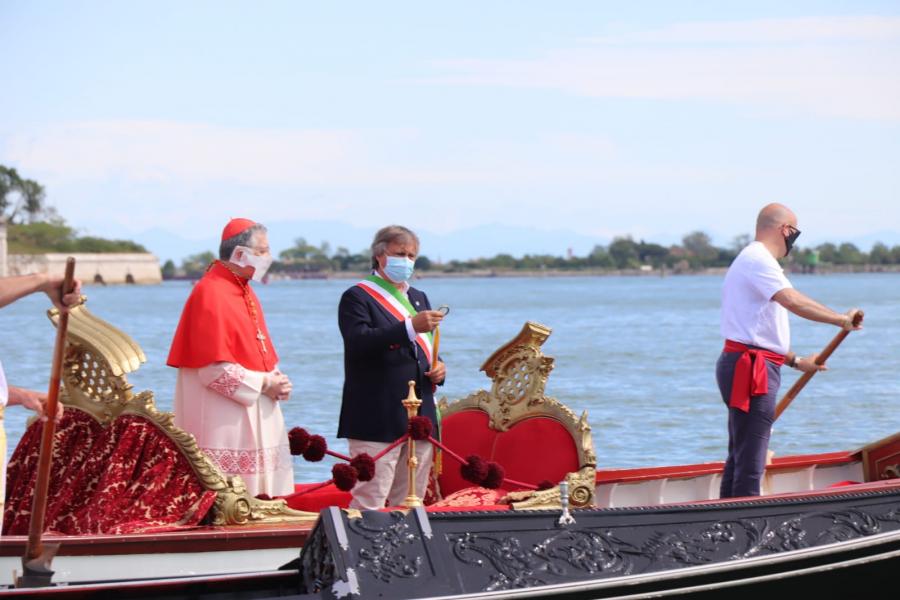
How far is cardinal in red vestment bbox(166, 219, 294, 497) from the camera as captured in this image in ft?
20.2

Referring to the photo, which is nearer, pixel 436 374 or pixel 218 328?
pixel 218 328

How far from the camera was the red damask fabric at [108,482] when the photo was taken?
19.5 ft

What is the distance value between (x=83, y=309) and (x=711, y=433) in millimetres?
12021

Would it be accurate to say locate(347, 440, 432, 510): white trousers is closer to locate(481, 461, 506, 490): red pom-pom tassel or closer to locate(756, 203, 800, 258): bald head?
locate(481, 461, 506, 490): red pom-pom tassel

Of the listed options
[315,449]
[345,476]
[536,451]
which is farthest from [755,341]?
[315,449]

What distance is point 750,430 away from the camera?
248 inches

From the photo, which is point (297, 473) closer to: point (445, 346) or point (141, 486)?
point (141, 486)

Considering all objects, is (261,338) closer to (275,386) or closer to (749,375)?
(275,386)

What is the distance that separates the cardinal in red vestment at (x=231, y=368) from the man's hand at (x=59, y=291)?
56.1 inches

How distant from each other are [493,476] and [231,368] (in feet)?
3.68

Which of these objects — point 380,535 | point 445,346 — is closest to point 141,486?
point 380,535

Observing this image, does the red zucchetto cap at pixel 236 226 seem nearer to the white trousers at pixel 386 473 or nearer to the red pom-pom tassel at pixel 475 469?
the white trousers at pixel 386 473

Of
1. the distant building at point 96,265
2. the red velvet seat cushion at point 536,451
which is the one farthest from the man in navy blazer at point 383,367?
the distant building at point 96,265

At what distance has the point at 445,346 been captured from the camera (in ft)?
112
